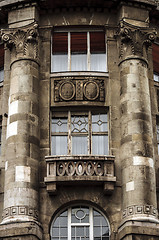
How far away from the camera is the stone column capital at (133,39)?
40.5 metres

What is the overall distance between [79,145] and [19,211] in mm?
5344

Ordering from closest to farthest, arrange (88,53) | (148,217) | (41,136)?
1. (148,217)
2. (41,136)
3. (88,53)

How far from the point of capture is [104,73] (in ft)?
133

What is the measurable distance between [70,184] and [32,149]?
2746 millimetres

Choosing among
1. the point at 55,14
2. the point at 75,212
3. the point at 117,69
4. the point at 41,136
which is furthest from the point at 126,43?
the point at 75,212

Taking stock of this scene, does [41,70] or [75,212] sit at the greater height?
[41,70]

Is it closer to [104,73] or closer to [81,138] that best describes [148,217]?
[81,138]

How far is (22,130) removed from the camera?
3822cm

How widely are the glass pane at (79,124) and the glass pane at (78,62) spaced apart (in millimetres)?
3144

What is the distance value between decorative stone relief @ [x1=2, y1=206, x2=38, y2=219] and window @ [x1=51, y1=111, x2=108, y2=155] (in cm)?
397

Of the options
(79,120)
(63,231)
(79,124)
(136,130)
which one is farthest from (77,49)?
(63,231)

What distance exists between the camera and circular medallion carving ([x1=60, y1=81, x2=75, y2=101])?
3969cm

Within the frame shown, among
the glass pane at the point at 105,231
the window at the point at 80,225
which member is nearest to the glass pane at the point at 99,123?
the window at the point at 80,225

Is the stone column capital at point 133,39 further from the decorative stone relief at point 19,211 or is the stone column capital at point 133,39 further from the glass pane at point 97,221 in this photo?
the decorative stone relief at point 19,211
